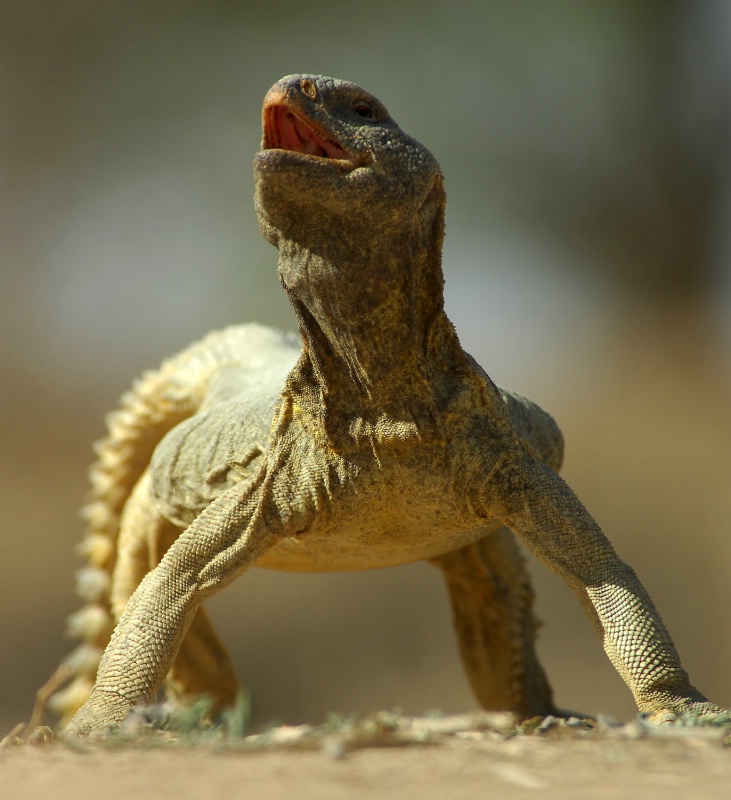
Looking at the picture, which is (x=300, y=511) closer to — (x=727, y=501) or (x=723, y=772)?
(x=723, y=772)

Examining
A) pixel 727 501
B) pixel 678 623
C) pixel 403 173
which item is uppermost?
pixel 403 173

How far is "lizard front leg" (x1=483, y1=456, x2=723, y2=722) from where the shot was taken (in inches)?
154

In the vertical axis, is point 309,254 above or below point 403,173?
below

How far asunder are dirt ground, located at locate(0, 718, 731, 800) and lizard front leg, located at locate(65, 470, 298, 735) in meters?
0.71

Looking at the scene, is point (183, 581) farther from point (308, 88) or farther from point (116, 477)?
point (116, 477)

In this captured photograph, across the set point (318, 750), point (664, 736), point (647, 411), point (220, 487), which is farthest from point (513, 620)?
point (647, 411)

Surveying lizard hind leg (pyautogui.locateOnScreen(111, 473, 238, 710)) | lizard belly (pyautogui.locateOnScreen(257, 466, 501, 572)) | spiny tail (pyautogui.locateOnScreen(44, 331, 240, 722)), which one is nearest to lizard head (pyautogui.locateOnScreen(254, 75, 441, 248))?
lizard belly (pyautogui.locateOnScreen(257, 466, 501, 572))

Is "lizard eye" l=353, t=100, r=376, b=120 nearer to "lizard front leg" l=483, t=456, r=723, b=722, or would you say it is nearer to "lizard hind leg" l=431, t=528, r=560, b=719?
"lizard front leg" l=483, t=456, r=723, b=722

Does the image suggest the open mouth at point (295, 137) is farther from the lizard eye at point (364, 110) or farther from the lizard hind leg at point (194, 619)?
the lizard hind leg at point (194, 619)

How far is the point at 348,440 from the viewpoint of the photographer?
13.4 feet

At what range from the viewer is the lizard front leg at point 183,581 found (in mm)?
4000

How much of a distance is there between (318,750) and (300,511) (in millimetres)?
1244

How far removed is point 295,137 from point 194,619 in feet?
9.05

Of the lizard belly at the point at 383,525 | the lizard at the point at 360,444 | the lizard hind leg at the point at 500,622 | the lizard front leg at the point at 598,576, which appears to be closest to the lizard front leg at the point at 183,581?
the lizard at the point at 360,444
